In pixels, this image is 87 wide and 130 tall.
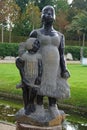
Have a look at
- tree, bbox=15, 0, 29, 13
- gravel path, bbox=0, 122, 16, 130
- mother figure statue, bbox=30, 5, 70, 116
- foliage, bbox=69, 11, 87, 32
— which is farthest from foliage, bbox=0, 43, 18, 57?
mother figure statue, bbox=30, 5, 70, 116

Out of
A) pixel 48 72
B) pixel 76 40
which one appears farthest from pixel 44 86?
pixel 76 40

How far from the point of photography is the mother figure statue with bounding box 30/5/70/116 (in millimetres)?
7578

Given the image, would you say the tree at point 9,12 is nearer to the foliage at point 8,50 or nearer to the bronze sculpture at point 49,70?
the foliage at point 8,50

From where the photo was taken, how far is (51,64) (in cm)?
758

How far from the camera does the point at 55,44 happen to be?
7664mm

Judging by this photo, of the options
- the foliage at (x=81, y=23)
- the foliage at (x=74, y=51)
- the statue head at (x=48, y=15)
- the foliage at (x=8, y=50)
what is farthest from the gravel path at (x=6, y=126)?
the foliage at (x=81, y=23)

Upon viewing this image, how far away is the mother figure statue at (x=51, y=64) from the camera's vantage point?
298 inches

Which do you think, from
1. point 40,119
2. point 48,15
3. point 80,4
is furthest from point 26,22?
point 40,119

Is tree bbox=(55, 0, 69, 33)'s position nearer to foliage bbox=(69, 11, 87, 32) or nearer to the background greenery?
the background greenery

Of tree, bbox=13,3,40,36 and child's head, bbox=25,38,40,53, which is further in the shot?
tree, bbox=13,3,40,36

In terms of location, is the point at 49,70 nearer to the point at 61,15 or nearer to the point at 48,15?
the point at 48,15

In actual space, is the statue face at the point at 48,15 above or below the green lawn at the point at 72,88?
above

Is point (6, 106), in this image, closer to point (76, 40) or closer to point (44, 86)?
point (44, 86)

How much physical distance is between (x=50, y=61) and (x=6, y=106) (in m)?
7.68
